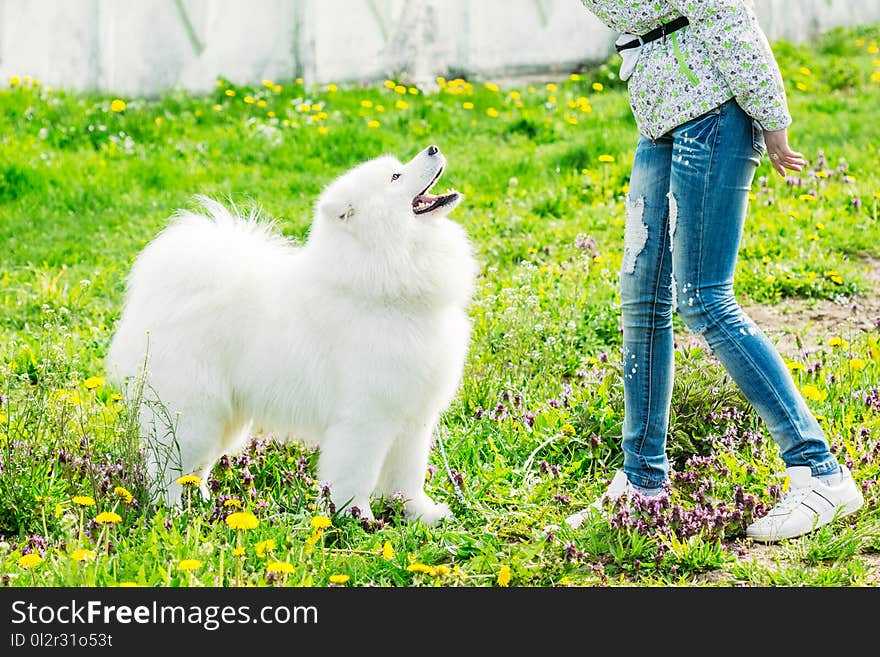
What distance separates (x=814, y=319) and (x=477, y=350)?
174 cm

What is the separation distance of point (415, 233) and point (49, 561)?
1.39m

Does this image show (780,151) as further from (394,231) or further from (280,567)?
(280,567)

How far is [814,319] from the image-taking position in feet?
17.1

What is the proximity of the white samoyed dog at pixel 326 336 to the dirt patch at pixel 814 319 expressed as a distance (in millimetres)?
1997

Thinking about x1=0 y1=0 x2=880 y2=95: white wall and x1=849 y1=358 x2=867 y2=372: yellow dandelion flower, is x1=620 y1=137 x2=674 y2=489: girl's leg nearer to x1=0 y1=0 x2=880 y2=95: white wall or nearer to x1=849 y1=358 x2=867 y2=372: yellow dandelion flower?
x1=849 y1=358 x2=867 y2=372: yellow dandelion flower

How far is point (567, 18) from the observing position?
31.3 ft

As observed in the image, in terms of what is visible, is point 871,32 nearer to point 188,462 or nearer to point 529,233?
point 529,233

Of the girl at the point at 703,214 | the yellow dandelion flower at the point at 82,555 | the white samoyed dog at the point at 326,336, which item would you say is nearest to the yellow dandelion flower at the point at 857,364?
the girl at the point at 703,214

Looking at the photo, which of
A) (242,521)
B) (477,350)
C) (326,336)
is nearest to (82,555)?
(242,521)

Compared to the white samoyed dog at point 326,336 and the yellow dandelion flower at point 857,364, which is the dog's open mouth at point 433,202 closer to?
the white samoyed dog at point 326,336

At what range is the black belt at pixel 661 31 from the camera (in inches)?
119

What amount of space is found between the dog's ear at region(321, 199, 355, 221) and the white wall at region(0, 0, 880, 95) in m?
5.38

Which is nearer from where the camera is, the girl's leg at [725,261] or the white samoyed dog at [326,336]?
the girl's leg at [725,261]

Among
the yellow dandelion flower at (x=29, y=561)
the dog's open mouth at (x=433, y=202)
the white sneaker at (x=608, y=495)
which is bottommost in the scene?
the yellow dandelion flower at (x=29, y=561)
